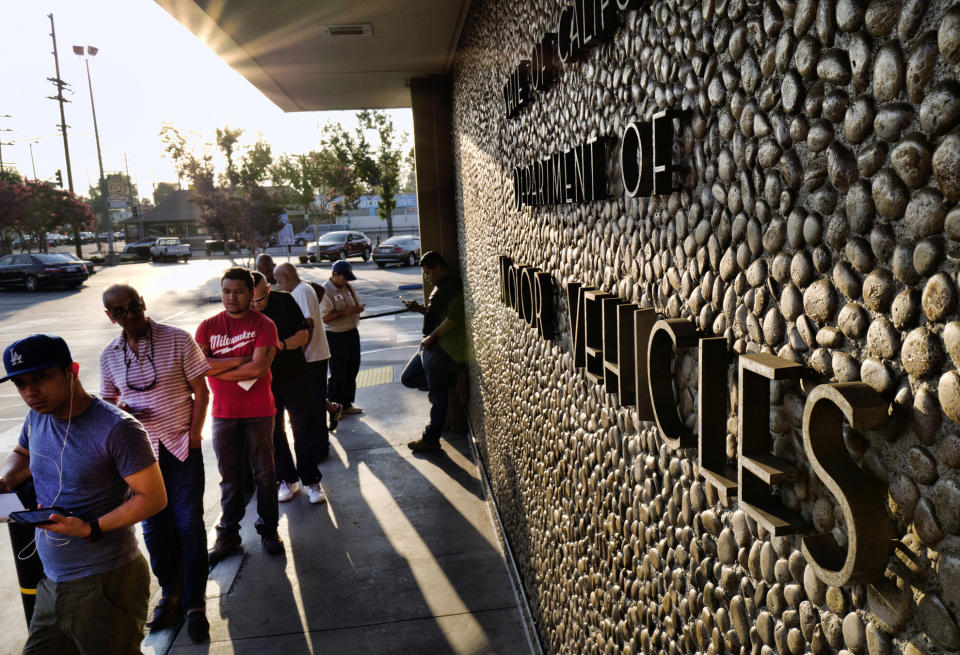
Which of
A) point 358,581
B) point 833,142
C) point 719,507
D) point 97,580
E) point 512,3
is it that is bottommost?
point 358,581

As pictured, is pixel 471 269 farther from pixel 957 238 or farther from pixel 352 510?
pixel 957 238

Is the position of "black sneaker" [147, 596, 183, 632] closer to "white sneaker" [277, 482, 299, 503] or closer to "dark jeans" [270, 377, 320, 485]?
"dark jeans" [270, 377, 320, 485]

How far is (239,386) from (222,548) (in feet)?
3.99

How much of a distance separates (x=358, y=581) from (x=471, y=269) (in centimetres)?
286

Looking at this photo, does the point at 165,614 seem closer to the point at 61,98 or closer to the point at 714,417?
the point at 714,417

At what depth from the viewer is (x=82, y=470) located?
9.46 ft

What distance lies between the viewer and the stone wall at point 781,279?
84cm

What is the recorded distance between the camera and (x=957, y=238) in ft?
2.57

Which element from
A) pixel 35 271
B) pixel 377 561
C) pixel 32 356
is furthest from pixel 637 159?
pixel 35 271

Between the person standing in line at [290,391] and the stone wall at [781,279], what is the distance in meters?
3.43

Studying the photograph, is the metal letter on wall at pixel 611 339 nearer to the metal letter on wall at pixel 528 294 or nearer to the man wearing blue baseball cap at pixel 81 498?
the metal letter on wall at pixel 528 294

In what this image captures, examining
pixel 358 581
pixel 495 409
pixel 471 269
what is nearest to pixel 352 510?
pixel 358 581

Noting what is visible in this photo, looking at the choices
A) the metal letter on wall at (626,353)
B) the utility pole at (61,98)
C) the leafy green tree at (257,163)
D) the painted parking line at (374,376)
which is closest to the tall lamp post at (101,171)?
the utility pole at (61,98)

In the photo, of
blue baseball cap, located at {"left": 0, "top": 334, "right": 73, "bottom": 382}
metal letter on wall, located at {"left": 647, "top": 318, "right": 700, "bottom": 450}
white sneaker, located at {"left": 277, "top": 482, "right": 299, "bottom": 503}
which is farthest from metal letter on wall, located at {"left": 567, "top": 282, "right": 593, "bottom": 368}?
white sneaker, located at {"left": 277, "top": 482, "right": 299, "bottom": 503}
